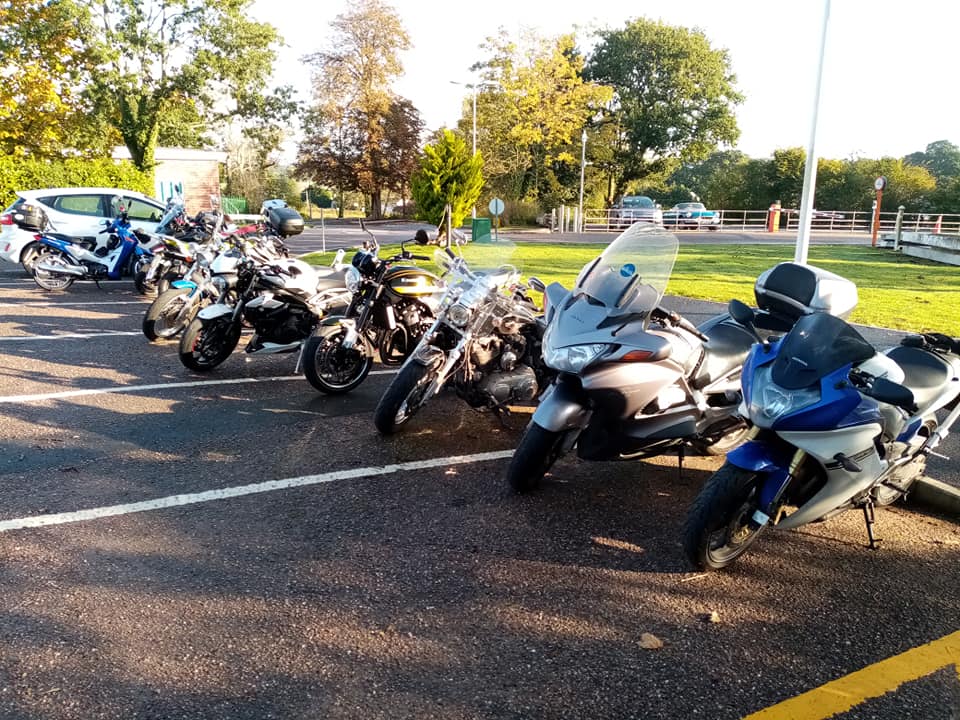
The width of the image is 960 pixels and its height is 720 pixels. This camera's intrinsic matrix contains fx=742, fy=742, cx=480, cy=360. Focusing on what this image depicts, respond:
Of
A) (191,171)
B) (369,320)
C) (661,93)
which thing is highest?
(661,93)

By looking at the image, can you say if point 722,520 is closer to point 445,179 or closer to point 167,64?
point 445,179

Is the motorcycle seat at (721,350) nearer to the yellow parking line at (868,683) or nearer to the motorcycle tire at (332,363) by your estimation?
the yellow parking line at (868,683)

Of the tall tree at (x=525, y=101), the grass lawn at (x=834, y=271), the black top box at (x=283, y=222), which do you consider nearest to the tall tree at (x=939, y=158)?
the tall tree at (x=525, y=101)

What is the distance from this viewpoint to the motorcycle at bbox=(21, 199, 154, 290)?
12219 mm

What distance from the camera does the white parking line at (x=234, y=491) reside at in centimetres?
389

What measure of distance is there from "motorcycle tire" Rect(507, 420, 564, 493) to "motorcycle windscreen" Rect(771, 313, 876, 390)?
1278mm

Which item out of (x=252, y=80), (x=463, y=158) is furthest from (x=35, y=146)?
(x=463, y=158)

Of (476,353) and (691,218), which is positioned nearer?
(476,353)

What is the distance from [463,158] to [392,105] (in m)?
29.6

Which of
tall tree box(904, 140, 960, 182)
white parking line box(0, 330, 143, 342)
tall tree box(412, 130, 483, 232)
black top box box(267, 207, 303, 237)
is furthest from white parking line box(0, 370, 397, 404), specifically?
tall tree box(904, 140, 960, 182)

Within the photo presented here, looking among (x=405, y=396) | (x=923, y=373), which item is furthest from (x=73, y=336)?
(x=923, y=373)

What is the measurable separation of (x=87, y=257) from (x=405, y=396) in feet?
31.2

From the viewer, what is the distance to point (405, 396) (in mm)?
5188

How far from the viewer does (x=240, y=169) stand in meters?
52.1
